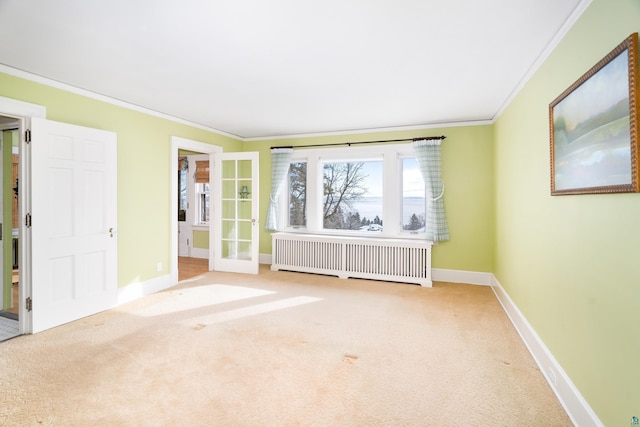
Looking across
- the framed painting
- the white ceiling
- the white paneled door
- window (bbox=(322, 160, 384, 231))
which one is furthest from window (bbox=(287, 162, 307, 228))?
the framed painting

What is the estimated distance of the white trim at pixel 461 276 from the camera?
4.77 meters

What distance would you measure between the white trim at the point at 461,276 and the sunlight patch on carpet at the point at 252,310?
2133 millimetres

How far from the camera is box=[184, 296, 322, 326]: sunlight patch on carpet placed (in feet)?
10.9

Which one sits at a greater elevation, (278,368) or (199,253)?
(199,253)

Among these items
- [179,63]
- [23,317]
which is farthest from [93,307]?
[179,63]

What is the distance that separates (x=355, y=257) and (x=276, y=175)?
7.12 ft

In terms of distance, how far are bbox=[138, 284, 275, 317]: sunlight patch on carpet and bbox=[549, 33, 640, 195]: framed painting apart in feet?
11.7

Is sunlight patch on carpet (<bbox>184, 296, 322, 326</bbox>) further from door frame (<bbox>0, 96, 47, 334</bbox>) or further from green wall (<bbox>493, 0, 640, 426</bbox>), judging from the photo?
green wall (<bbox>493, 0, 640, 426</bbox>)

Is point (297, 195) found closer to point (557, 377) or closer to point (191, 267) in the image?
point (191, 267)

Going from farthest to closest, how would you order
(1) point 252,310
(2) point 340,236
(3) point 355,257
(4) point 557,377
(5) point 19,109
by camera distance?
1. (2) point 340,236
2. (3) point 355,257
3. (1) point 252,310
4. (5) point 19,109
5. (4) point 557,377

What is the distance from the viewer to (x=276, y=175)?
19.4 ft

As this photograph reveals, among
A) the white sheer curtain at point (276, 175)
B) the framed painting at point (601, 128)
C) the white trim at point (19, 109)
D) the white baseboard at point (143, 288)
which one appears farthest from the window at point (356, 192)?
the white trim at point (19, 109)

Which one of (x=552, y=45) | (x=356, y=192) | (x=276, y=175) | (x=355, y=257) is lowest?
(x=355, y=257)

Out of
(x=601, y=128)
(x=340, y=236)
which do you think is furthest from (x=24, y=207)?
(x=601, y=128)
